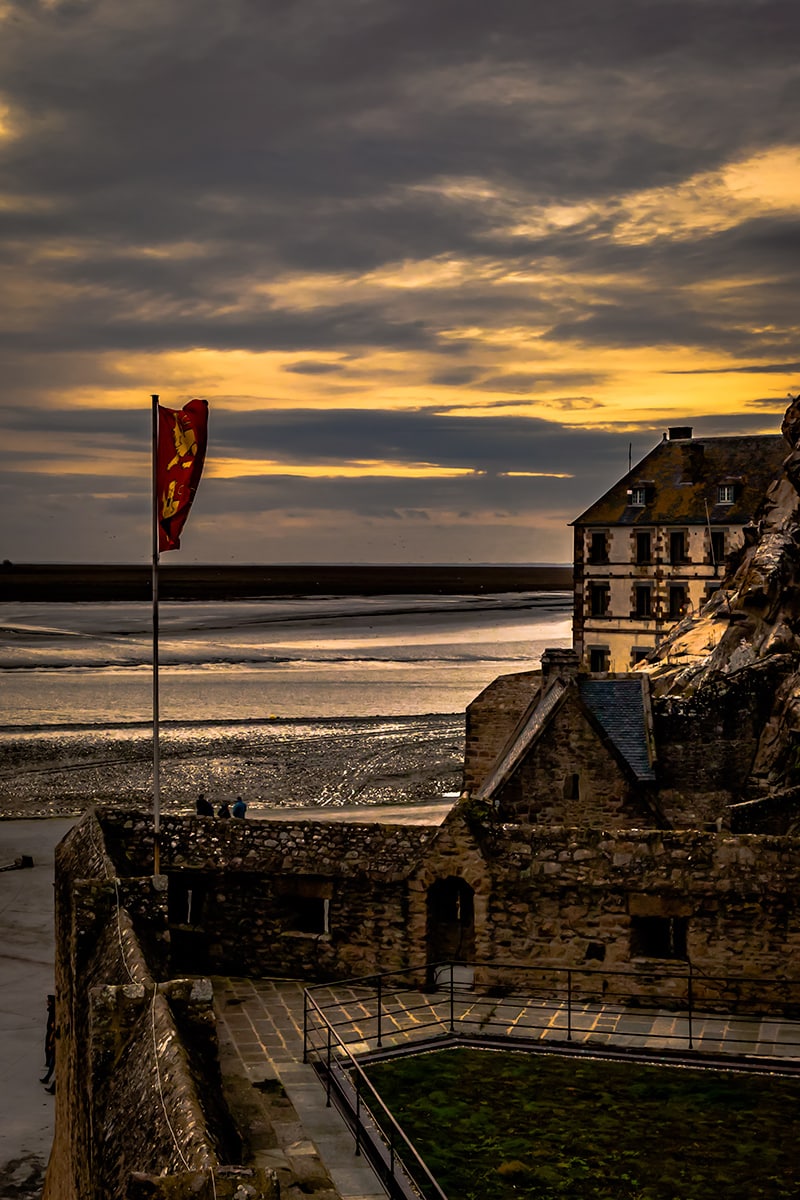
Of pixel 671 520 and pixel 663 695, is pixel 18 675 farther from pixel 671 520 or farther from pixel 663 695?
pixel 663 695

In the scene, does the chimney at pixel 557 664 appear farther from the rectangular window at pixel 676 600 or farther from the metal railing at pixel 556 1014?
the rectangular window at pixel 676 600

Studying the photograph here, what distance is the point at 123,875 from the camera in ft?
57.3

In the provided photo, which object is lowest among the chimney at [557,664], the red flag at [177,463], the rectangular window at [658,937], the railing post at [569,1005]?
the railing post at [569,1005]

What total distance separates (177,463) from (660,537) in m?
56.4

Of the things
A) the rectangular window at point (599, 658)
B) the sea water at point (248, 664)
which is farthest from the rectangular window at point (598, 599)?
the sea water at point (248, 664)

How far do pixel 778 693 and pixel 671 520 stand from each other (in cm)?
4506

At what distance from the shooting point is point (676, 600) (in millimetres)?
72250

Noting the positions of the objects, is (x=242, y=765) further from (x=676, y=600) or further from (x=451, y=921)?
(x=451, y=921)

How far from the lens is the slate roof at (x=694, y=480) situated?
71438 millimetres

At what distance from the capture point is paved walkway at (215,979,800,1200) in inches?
579

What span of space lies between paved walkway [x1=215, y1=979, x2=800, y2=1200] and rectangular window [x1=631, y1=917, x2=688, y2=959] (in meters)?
0.77

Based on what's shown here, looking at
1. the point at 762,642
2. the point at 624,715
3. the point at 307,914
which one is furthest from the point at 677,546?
the point at 307,914

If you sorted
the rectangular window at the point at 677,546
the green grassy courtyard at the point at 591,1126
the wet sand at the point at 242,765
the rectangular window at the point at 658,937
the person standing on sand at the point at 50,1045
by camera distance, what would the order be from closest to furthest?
the green grassy courtyard at the point at 591,1126 → the rectangular window at the point at 658,937 → the person standing on sand at the point at 50,1045 → the wet sand at the point at 242,765 → the rectangular window at the point at 677,546

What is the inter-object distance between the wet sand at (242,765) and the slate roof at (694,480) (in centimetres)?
1610
